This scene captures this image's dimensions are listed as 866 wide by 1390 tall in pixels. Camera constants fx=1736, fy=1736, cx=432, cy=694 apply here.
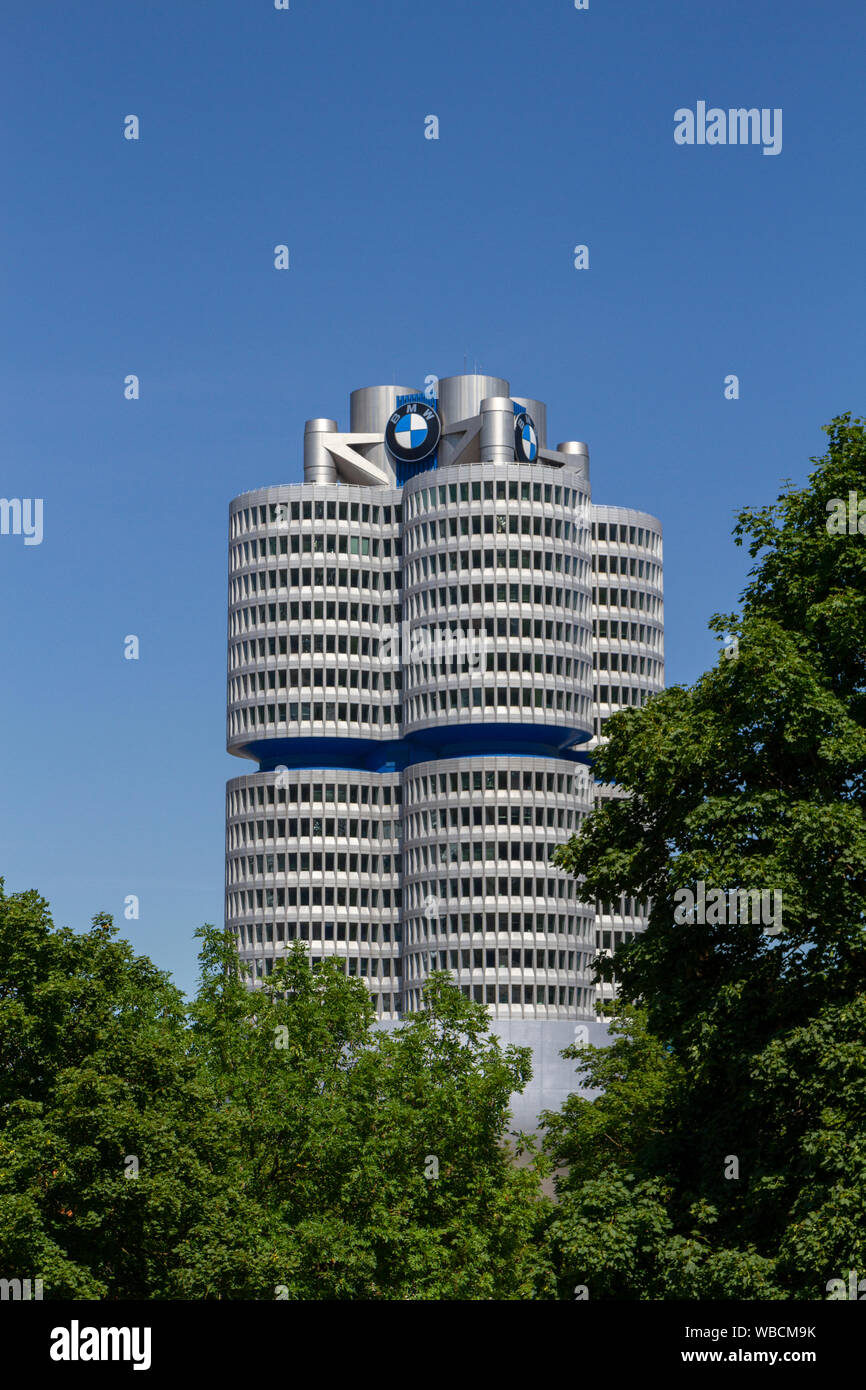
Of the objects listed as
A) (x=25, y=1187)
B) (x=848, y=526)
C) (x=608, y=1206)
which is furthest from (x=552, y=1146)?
(x=848, y=526)

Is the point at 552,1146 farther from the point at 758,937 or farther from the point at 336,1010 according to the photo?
the point at 758,937

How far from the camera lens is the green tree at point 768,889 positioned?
3578 centimetres

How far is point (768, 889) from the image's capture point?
120 ft

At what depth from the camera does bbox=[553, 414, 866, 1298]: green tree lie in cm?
3578
